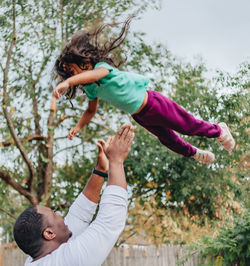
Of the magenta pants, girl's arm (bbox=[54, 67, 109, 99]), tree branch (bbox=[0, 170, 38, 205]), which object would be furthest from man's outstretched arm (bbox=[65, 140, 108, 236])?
tree branch (bbox=[0, 170, 38, 205])

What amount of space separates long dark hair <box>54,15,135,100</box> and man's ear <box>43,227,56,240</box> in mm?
883

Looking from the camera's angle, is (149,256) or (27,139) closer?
(149,256)

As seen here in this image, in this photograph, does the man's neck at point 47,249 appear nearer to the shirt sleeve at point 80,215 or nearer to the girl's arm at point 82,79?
the shirt sleeve at point 80,215

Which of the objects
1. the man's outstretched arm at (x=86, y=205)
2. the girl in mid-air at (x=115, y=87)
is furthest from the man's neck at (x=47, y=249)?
the girl in mid-air at (x=115, y=87)

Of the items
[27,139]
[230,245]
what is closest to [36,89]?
[27,139]

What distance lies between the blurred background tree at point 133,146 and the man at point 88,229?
3.70 metres

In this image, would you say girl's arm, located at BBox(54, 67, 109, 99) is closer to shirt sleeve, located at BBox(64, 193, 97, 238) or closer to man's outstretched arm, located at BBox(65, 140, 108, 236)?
man's outstretched arm, located at BBox(65, 140, 108, 236)

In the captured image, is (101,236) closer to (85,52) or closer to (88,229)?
(88,229)

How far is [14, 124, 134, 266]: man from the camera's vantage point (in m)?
1.37

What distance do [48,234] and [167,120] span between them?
97 cm

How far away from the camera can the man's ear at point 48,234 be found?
154 centimetres

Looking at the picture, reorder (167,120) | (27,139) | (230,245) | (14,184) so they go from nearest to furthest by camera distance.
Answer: (167,120) < (230,245) < (14,184) < (27,139)

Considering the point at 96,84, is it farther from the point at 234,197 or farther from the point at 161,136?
the point at 234,197

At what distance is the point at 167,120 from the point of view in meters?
2.24
